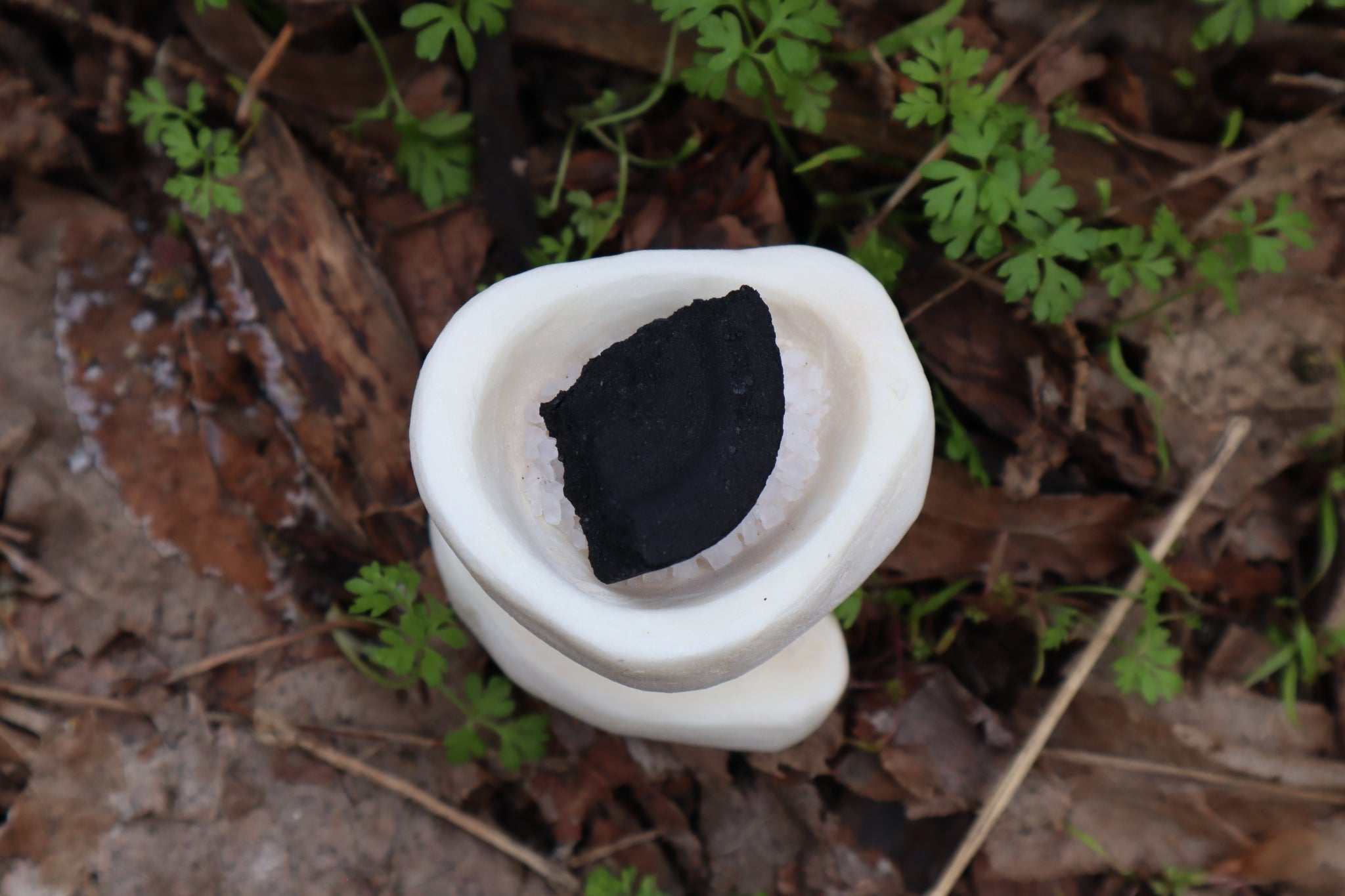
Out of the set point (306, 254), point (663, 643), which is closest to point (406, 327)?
point (306, 254)

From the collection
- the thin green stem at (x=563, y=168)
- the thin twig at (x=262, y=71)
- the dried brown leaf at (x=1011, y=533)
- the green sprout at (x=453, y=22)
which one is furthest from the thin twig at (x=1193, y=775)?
the thin twig at (x=262, y=71)

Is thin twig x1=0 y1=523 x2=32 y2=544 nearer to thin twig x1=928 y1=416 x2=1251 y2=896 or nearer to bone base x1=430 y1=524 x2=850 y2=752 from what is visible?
bone base x1=430 y1=524 x2=850 y2=752

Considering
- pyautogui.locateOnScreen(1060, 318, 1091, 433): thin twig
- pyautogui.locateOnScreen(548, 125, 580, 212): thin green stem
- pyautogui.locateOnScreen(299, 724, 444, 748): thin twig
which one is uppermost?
pyautogui.locateOnScreen(548, 125, 580, 212): thin green stem

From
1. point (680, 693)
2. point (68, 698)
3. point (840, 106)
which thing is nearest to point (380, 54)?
point (840, 106)

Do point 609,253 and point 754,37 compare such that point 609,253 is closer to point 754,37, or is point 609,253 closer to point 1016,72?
point 754,37

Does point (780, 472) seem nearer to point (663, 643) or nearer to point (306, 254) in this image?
point (663, 643)

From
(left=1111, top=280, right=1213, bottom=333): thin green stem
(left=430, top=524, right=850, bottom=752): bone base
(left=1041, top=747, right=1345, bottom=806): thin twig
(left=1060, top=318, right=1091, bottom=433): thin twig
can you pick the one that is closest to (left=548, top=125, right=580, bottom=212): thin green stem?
(left=430, top=524, right=850, bottom=752): bone base
